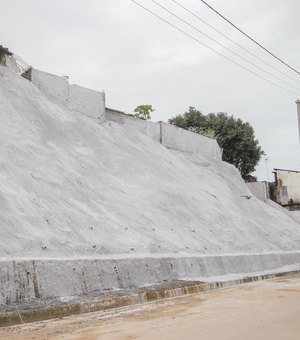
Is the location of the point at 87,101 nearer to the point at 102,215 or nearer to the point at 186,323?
the point at 102,215

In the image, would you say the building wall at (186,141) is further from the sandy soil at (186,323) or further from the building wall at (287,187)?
the building wall at (287,187)

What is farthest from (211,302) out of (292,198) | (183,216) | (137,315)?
(292,198)

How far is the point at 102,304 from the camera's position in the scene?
270 inches

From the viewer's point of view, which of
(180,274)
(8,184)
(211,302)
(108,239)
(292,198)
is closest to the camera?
(211,302)

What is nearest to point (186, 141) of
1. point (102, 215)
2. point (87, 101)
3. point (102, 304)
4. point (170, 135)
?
point (170, 135)

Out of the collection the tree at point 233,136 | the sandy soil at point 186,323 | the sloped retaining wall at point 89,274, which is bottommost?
the sandy soil at point 186,323

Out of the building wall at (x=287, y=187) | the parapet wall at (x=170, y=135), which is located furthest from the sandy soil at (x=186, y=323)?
the building wall at (x=287, y=187)

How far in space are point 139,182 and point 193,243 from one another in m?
2.75

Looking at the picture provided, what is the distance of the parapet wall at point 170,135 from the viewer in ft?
55.7

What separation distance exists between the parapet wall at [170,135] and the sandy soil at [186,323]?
10502mm

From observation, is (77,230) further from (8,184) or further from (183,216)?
(183,216)

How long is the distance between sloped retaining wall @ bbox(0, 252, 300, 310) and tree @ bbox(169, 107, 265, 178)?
22695 mm

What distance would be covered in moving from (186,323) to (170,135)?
1413 cm

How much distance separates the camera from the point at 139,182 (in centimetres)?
1345
